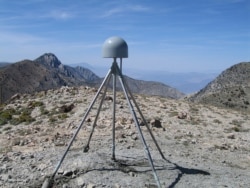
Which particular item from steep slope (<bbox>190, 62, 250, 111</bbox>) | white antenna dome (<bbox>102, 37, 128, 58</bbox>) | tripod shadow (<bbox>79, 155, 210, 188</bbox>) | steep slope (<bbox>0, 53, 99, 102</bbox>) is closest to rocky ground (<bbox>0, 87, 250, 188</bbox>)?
tripod shadow (<bbox>79, 155, 210, 188</bbox>)

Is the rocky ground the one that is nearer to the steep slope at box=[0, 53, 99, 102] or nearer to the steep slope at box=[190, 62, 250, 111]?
the steep slope at box=[190, 62, 250, 111]

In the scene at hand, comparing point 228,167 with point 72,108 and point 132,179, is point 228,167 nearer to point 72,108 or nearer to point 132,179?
point 132,179

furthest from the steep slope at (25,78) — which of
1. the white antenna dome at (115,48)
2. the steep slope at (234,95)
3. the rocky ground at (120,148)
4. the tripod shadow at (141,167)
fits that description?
the white antenna dome at (115,48)

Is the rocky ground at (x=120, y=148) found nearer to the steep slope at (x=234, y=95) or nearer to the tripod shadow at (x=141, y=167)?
the tripod shadow at (x=141, y=167)

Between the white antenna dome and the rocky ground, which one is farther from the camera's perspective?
the rocky ground

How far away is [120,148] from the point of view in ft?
37.9

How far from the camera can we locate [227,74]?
306 feet

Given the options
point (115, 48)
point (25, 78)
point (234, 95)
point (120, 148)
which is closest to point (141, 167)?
point (120, 148)

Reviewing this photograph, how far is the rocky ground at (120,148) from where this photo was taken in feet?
28.3

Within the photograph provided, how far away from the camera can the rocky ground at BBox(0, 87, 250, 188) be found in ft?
28.3

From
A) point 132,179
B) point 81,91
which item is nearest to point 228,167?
point 132,179

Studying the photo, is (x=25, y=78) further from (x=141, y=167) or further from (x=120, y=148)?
(x=141, y=167)

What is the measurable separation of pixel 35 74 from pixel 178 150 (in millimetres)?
147656

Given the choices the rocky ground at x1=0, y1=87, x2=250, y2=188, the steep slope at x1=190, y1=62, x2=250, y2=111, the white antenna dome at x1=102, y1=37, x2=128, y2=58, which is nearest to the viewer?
the white antenna dome at x1=102, y1=37, x2=128, y2=58
